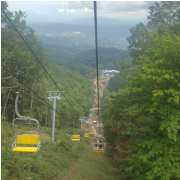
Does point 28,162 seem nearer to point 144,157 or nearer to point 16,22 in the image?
point 144,157

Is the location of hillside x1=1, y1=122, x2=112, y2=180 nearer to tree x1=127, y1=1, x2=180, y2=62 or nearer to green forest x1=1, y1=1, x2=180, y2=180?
green forest x1=1, y1=1, x2=180, y2=180

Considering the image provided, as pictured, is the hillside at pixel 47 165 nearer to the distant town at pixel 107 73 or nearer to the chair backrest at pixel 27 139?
the chair backrest at pixel 27 139

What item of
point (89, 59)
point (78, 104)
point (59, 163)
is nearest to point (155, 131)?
point (59, 163)

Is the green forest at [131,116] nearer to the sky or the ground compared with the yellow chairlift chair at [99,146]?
nearer to the sky

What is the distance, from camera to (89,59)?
224 feet

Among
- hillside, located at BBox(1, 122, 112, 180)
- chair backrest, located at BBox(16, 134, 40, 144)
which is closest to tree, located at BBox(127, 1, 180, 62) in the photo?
hillside, located at BBox(1, 122, 112, 180)

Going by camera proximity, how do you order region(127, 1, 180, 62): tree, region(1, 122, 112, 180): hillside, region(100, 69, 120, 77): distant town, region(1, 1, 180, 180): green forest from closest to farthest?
region(1, 1, 180, 180): green forest < region(1, 122, 112, 180): hillside < region(127, 1, 180, 62): tree < region(100, 69, 120, 77): distant town

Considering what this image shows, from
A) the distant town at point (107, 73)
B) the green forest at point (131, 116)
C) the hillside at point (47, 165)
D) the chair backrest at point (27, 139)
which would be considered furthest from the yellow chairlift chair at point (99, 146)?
the distant town at point (107, 73)

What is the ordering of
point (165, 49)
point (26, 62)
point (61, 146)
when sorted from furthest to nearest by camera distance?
1. point (26, 62)
2. point (61, 146)
3. point (165, 49)

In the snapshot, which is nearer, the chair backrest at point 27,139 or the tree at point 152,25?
the chair backrest at point 27,139

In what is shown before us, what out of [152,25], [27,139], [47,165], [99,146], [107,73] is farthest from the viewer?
[107,73]

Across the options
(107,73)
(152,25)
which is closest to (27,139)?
(152,25)

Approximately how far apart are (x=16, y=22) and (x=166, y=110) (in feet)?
43.5

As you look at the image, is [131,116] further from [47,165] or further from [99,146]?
[99,146]
